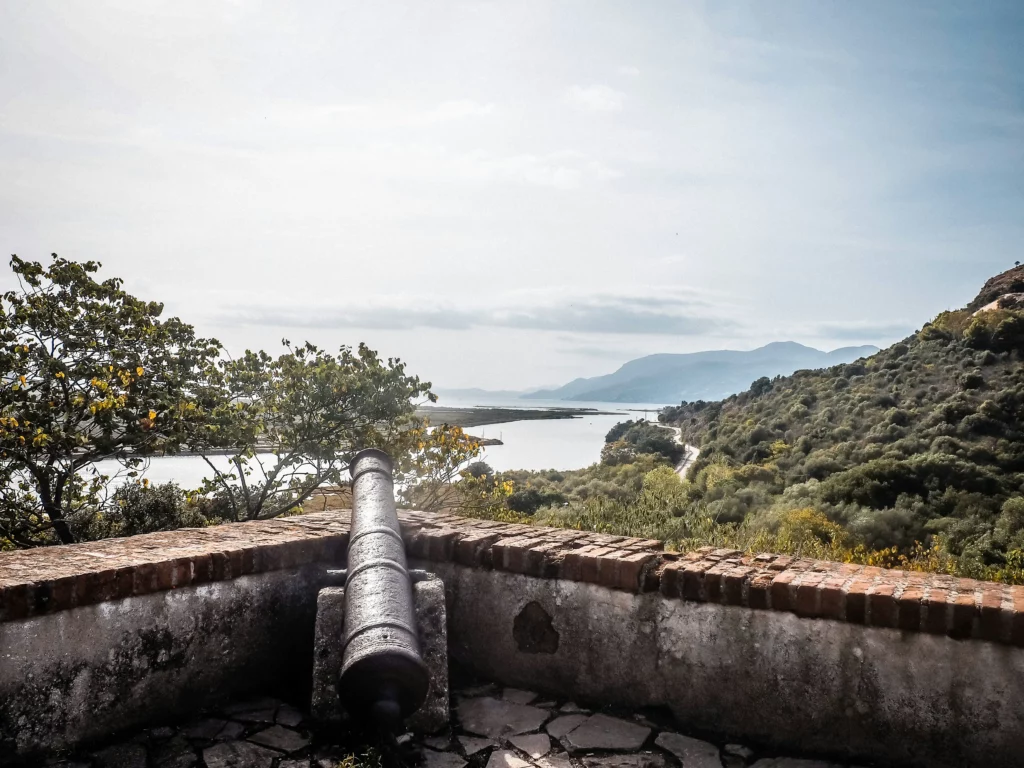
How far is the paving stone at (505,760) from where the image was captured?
2.85 m

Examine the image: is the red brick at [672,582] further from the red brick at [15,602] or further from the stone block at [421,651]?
the red brick at [15,602]

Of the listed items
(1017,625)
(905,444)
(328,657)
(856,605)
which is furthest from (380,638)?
(905,444)

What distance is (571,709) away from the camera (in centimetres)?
333

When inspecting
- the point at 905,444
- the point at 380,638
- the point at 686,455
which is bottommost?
the point at 686,455

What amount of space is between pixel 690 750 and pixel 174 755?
2.04 meters

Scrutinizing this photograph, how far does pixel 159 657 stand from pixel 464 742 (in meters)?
1.34

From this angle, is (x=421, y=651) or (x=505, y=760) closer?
(x=505, y=760)

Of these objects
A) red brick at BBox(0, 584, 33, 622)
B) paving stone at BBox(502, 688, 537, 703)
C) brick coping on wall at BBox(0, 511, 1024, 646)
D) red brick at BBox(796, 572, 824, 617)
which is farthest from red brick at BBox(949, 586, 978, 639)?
red brick at BBox(0, 584, 33, 622)

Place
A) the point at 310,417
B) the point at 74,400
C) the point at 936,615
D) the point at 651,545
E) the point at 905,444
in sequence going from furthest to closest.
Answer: the point at 905,444 < the point at 310,417 < the point at 74,400 < the point at 651,545 < the point at 936,615

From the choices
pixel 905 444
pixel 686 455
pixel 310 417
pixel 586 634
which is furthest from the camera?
pixel 686 455

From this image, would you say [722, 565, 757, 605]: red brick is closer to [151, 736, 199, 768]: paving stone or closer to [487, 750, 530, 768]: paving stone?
[487, 750, 530, 768]: paving stone

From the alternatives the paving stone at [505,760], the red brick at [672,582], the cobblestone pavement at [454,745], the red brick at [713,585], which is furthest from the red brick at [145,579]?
the red brick at [713,585]

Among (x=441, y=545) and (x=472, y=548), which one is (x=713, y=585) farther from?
(x=441, y=545)

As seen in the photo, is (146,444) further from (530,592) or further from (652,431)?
(652,431)
